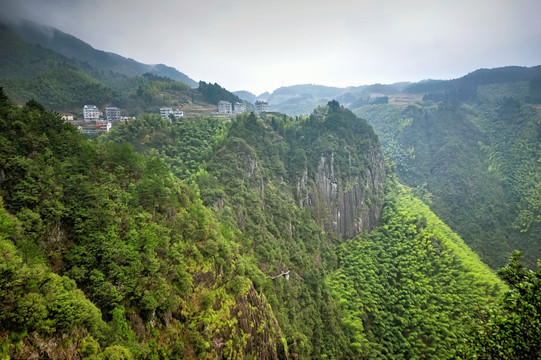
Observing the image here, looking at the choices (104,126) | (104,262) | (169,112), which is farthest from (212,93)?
(104,262)

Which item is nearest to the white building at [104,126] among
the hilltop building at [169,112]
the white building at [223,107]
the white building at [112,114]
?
the white building at [112,114]

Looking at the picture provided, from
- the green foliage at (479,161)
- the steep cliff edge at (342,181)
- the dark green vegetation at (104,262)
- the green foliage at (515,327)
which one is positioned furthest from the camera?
the green foliage at (479,161)

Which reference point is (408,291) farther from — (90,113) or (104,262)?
(90,113)

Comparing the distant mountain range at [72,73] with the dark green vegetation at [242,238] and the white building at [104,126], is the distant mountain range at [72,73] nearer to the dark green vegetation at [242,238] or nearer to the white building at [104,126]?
the dark green vegetation at [242,238]

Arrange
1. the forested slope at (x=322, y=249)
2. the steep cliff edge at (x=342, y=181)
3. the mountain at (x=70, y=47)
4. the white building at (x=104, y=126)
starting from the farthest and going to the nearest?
the mountain at (x=70, y=47)
the steep cliff edge at (x=342, y=181)
the white building at (x=104, y=126)
the forested slope at (x=322, y=249)

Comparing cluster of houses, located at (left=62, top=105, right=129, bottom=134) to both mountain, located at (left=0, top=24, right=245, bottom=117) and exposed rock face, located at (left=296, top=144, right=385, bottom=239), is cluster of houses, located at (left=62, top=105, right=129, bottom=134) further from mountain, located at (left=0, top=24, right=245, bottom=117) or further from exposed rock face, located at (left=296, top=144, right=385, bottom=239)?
exposed rock face, located at (left=296, top=144, right=385, bottom=239)

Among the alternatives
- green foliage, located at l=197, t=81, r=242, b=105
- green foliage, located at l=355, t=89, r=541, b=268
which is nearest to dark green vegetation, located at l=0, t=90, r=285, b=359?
green foliage, located at l=197, t=81, r=242, b=105
